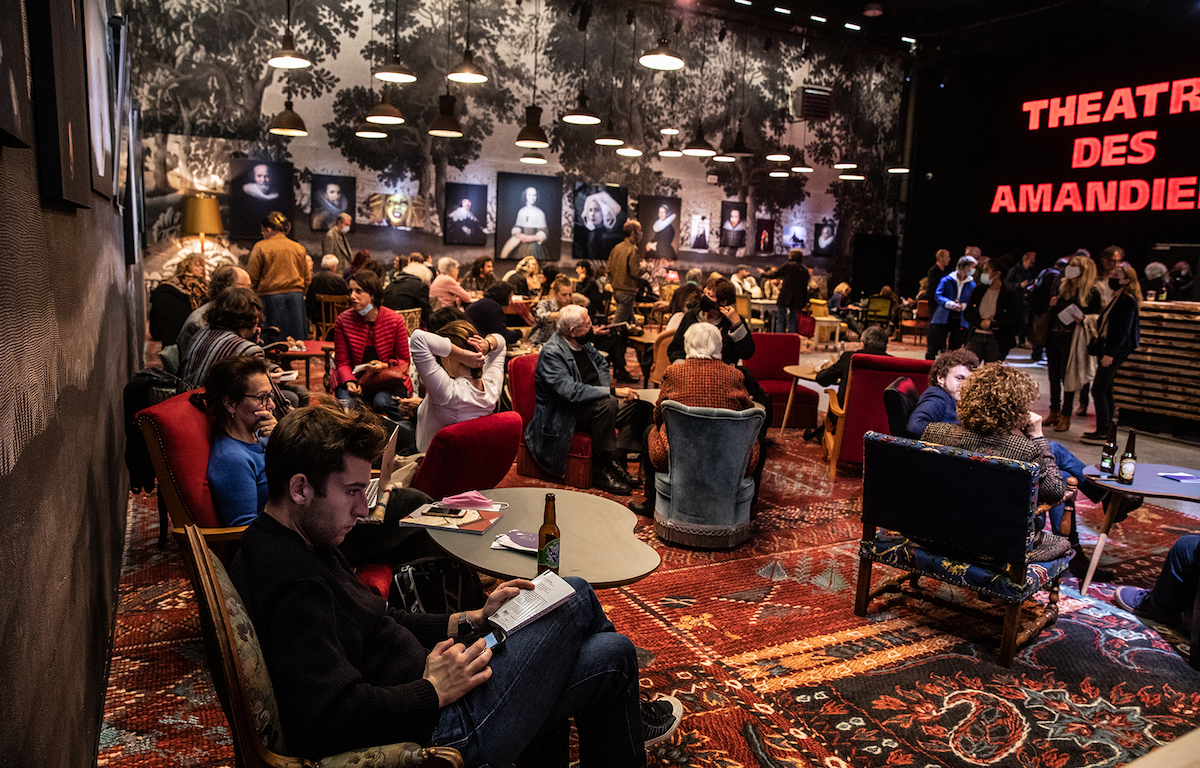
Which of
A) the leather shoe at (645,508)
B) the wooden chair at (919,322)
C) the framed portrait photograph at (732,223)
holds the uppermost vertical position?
the framed portrait photograph at (732,223)

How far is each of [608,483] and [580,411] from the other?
55 cm

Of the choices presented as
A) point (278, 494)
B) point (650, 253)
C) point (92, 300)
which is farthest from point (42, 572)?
point (650, 253)

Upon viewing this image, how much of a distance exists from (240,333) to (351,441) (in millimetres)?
2846

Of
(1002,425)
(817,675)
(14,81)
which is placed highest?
(14,81)

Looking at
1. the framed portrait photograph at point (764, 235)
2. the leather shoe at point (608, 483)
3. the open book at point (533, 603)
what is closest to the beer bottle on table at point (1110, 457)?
the leather shoe at point (608, 483)

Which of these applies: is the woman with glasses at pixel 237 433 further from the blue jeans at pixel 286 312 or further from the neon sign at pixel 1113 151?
the neon sign at pixel 1113 151

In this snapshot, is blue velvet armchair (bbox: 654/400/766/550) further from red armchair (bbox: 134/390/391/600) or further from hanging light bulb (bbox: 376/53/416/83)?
hanging light bulb (bbox: 376/53/416/83)

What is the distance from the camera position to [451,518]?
2.89 m

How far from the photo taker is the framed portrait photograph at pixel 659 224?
15258 mm

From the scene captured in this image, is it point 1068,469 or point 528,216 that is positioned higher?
point 528,216

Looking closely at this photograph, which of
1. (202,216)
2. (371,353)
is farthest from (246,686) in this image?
(202,216)

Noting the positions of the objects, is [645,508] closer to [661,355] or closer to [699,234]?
[661,355]

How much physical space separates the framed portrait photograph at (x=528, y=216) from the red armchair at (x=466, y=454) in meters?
10.9

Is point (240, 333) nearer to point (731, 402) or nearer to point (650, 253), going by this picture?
point (731, 402)
